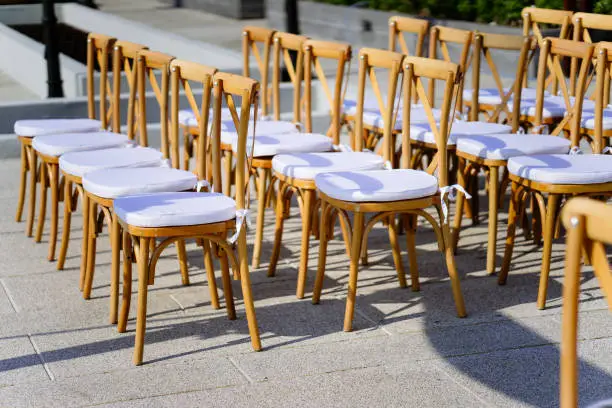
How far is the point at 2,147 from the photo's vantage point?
8031 millimetres

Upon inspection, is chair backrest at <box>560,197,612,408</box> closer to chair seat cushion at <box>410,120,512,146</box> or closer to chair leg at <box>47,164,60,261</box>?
chair seat cushion at <box>410,120,512,146</box>

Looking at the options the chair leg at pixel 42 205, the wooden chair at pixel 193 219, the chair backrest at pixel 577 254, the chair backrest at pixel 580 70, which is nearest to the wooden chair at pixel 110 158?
the chair leg at pixel 42 205

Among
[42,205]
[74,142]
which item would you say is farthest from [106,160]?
[42,205]

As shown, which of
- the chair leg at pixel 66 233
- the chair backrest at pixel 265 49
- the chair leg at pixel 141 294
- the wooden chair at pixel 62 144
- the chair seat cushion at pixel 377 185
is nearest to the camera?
the chair leg at pixel 141 294

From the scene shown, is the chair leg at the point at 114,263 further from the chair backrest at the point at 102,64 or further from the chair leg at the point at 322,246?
the chair backrest at the point at 102,64

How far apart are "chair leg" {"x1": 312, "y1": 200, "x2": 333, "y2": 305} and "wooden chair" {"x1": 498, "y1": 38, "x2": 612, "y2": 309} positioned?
891 mm

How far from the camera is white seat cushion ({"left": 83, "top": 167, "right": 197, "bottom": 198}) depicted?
443cm

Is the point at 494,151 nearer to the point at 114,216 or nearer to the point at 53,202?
the point at 114,216

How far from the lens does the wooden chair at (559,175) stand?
179 inches

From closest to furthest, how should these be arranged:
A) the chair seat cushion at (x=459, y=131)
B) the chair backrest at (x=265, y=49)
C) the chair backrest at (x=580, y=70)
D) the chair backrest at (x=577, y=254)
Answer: the chair backrest at (x=577, y=254) → the chair backrest at (x=580, y=70) → the chair seat cushion at (x=459, y=131) → the chair backrest at (x=265, y=49)

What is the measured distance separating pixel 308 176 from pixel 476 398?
150cm

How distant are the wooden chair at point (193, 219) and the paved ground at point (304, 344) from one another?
0.19 m

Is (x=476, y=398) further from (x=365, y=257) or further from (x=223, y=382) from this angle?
(x=365, y=257)

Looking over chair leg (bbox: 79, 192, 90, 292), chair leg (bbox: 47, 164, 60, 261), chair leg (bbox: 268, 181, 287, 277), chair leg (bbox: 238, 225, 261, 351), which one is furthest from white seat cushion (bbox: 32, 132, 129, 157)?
chair leg (bbox: 238, 225, 261, 351)
